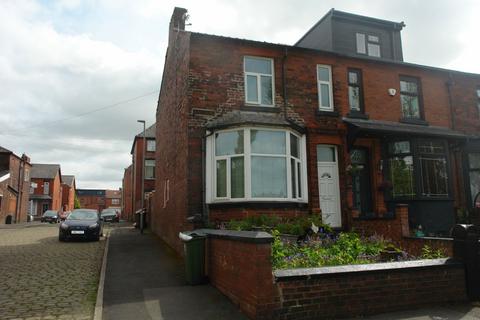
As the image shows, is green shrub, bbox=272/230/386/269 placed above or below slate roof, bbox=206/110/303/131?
below

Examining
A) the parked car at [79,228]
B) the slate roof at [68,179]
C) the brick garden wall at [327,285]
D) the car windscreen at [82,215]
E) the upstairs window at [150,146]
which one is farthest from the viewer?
the slate roof at [68,179]

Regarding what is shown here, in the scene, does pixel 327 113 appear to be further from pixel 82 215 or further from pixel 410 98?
pixel 82 215

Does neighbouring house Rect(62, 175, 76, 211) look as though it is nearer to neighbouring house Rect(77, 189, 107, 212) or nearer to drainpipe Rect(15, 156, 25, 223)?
neighbouring house Rect(77, 189, 107, 212)

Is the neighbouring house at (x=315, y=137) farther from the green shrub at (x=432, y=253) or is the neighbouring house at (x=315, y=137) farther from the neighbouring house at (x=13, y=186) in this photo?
the neighbouring house at (x=13, y=186)

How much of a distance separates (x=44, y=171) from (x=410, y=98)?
57.9m

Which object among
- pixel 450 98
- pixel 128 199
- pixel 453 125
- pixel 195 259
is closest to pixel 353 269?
pixel 195 259

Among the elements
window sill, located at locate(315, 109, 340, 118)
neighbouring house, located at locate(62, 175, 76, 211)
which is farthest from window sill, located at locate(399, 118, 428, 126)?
neighbouring house, located at locate(62, 175, 76, 211)

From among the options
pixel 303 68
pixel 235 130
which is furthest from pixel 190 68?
pixel 303 68

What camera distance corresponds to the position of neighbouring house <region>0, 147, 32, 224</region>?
36906mm

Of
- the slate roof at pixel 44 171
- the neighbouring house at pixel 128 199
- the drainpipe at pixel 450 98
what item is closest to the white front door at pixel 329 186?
the drainpipe at pixel 450 98

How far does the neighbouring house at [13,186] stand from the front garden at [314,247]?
114 ft

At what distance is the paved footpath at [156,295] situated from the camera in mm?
5980

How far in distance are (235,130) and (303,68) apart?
3.69 meters

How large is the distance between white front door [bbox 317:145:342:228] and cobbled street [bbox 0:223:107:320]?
691 cm
